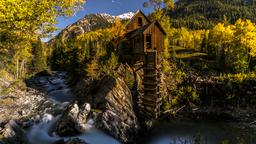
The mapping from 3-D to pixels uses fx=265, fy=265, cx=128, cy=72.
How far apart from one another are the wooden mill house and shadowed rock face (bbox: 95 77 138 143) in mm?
2579

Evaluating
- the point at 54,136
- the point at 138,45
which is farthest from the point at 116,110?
A: the point at 138,45

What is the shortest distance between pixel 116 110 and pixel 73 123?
4.77m

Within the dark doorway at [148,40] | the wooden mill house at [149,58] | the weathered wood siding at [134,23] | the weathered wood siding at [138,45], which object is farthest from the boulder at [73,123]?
the weathered wood siding at [134,23]

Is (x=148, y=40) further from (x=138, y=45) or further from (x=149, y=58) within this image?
(x=149, y=58)

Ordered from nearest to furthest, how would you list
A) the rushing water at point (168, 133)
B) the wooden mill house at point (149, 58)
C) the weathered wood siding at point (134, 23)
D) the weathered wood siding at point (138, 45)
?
the rushing water at point (168, 133)
the wooden mill house at point (149, 58)
the weathered wood siding at point (138, 45)
the weathered wood siding at point (134, 23)

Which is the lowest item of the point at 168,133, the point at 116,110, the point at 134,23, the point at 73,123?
the point at 168,133

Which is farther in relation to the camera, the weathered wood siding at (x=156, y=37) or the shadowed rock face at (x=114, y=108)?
the weathered wood siding at (x=156, y=37)

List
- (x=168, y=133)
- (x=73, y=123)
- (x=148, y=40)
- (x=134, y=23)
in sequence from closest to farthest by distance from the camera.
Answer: (x=73, y=123)
(x=168, y=133)
(x=148, y=40)
(x=134, y=23)

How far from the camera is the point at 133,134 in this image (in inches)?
970

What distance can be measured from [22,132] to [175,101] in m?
20.8

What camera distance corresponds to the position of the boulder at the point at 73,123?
22156 mm

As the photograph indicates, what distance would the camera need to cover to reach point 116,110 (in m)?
25.7

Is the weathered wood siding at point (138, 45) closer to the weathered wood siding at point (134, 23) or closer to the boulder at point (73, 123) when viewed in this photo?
the weathered wood siding at point (134, 23)

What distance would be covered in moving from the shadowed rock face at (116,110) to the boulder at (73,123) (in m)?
1.35
